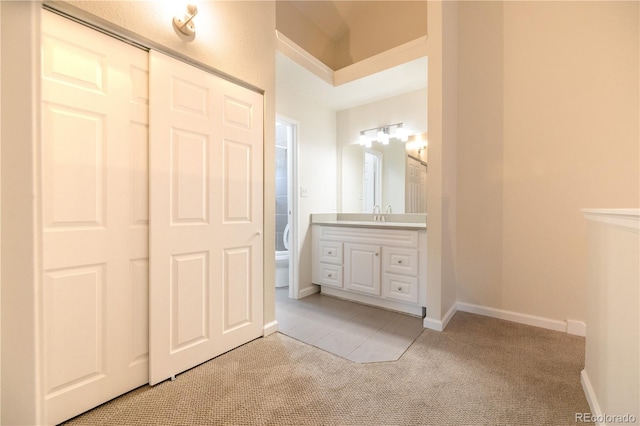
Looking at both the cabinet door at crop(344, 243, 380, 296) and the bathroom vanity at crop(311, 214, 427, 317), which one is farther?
the cabinet door at crop(344, 243, 380, 296)

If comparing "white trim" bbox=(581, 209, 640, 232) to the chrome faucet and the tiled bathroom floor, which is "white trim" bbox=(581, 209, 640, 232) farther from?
the chrome faucet

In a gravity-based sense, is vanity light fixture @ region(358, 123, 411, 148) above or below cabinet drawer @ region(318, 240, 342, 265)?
above

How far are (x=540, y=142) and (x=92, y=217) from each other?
10.8 feet

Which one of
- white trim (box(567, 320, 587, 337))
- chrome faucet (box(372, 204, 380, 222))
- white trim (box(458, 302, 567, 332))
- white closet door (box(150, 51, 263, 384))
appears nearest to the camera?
white closet door (box(150, 51, 263, 384))

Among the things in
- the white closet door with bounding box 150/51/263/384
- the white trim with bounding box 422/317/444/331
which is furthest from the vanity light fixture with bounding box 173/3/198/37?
the white trim with bounding box 422/317/444/331

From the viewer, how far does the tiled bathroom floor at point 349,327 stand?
1959 mm

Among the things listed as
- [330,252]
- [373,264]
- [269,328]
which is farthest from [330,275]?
[269,328]

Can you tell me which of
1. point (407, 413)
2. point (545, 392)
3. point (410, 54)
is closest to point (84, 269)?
point (407, 413)

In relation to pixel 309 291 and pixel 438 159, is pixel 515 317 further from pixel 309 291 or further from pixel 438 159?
pixel 309 291

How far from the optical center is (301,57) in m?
2.56

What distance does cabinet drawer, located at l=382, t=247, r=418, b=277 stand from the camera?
8.29ft

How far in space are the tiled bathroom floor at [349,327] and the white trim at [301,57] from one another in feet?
8.02

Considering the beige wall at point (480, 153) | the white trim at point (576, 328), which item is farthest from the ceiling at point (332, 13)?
the white trim at point (576, 328)

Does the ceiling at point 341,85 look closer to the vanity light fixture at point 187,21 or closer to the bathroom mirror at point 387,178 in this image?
the bathroom mirror at point 387,178
